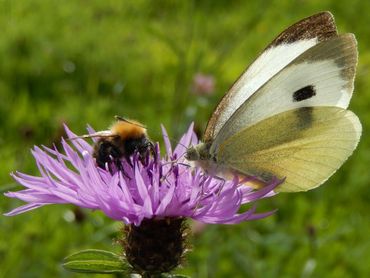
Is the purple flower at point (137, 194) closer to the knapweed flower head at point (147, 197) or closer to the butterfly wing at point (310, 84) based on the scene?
the knapweed flower head at point (147, 197)

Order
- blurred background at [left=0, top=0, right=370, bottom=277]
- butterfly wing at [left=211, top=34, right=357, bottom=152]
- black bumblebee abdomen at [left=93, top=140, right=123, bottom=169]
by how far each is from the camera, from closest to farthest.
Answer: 1. black bumblebee abdomen at [left=93, top=140, right=123, bottom=169]
2. butterfly wing at [left=211, top=34, right=357, bottom=152]
3. blurred background at [left=0, top=0, right=370, bottom=277]

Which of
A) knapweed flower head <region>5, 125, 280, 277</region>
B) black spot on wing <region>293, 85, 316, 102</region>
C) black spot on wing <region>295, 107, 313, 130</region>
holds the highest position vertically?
black spot on wing <region>293, 85, 316, 102</region>

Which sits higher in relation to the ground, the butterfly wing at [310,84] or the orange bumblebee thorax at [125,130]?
the butterfly wing at [310,84]

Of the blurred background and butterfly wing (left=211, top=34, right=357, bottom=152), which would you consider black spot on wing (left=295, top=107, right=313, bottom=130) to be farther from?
the blurred background

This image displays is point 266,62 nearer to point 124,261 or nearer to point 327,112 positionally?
point 327,112

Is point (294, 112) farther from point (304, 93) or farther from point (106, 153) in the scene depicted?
point (106, 153)

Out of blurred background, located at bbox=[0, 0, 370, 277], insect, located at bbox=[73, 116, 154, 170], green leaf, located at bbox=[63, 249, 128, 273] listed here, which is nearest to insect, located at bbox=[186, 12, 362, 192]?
insect, located at bbox=[73, 116, 154, 170]

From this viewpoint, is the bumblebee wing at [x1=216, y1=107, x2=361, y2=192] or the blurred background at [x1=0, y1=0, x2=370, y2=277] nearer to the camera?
the bumblebee wing at [x1=216, y1=107, x2=361, y2=192]

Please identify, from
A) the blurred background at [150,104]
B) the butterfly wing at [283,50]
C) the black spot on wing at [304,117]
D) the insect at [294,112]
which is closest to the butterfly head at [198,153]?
the insect at [294,112]
